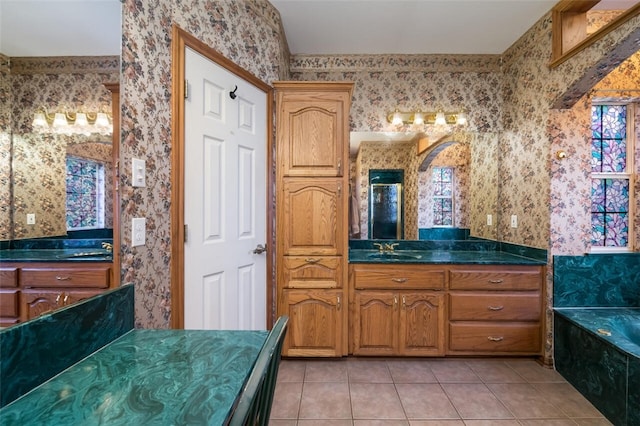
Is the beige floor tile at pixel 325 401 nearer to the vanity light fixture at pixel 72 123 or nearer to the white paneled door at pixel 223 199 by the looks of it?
the white paneled door at pixel 223 199

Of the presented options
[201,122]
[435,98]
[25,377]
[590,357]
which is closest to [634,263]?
[590,357]

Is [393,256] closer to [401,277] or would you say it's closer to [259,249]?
[401,277]

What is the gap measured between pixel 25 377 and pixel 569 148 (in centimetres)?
332

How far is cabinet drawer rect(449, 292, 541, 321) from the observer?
2.52m

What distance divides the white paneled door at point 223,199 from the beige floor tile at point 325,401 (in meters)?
0.61

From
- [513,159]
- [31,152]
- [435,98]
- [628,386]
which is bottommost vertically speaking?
[628,386]

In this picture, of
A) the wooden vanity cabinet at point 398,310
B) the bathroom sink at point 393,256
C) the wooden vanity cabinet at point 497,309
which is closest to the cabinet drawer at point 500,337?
the wooden vanity cabinet at point 497,309

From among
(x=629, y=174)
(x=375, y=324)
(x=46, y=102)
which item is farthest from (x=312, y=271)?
(x=629, y=174)

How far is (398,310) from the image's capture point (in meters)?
2.55

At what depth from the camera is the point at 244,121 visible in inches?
87.6

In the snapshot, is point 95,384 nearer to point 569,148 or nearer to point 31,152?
point 31,152

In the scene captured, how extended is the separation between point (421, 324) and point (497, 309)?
2.05 ft

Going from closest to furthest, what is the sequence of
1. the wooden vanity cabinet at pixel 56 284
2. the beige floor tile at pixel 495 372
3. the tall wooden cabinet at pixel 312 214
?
1. the wooden vanity cabinet at pixel 56 284
2. the beige floor tile at pixel 495 372
3. the tall wooden cabinet at pixel 312 214

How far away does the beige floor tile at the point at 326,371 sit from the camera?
2302 mm
